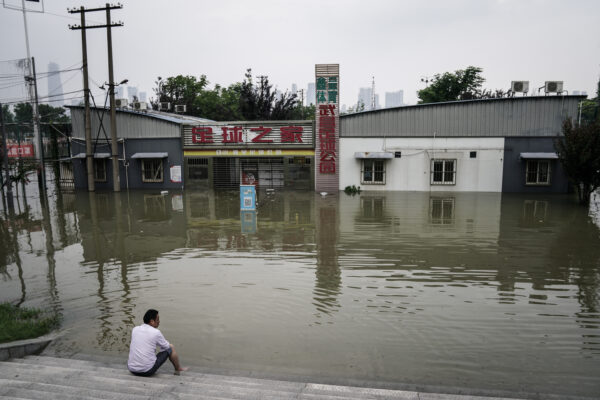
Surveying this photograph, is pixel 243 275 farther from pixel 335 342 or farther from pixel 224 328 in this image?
pixel 335 342

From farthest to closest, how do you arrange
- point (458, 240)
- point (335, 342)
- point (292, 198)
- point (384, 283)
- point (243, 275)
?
1. point (292, 198)
2. point (458, 240)
3. point (243, 275)
4. point (384, 283)
5. point (335, 342)

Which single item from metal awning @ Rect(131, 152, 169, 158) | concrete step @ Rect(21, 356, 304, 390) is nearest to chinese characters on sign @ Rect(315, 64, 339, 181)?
metal awning @ Rect(131, 152, 169, 158)

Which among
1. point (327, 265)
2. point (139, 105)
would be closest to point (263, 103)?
point (139, 105)

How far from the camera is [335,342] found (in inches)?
243

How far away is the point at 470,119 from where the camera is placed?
23.2 meters

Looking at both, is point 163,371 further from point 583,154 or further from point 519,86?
point 519,86

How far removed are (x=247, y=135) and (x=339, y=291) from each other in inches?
710

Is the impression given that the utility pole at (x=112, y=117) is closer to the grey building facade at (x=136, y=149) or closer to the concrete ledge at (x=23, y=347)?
the grey building facade at (x=136, y=149)

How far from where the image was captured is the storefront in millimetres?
24547

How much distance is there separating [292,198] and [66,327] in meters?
15.4

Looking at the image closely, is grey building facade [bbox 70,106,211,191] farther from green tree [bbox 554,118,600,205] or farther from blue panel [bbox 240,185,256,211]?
green tree [bbox 554,118,600,205]

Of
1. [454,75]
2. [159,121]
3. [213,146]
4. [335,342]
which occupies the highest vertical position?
[454,75]

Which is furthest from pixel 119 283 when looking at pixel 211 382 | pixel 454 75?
pixel 454 75

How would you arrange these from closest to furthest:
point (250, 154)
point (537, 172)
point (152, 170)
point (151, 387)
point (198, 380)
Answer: point (151, 387) < point (198, 380) < point (537, 172) < point (250, 154) < point (152, 170)
